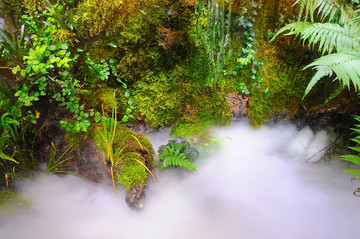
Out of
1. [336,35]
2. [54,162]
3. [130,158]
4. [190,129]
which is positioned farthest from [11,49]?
[336,35]

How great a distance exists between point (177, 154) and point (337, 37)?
6.88 ft

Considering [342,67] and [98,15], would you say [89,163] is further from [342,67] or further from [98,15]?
[342,67]

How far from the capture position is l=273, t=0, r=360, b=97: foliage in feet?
6.48

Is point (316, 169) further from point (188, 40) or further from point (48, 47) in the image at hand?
point (48, 47)

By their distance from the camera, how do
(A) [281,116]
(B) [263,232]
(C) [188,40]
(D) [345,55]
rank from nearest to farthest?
(D) [345,55], (B) [263,232], (C) [188,40], (A) [281,116]

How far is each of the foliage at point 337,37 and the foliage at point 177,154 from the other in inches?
57.5

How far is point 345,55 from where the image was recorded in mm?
2135

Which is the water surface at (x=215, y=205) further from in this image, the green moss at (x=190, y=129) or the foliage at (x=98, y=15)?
the foliage at (x=98, y=15)

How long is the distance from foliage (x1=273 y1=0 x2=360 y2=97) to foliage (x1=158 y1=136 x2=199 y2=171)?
57.5 inches

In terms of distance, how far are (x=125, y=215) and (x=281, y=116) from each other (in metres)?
2.41

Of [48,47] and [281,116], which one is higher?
[48,47]

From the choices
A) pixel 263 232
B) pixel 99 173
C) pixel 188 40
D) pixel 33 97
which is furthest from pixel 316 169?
pixel 33 97

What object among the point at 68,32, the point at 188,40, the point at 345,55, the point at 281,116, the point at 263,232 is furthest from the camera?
the point at 281,116

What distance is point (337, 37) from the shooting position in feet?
8.20
